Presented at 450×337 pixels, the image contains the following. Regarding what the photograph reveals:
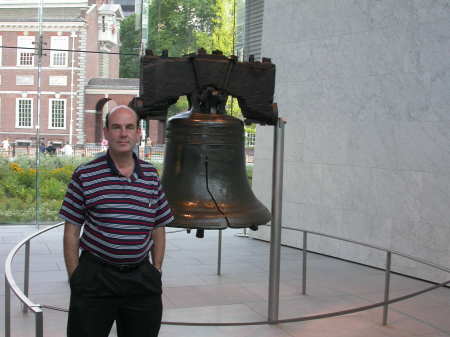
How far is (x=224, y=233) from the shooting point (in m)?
10.4

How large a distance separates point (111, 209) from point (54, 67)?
28.3 feet

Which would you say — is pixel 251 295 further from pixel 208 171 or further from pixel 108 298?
pixel 108 298

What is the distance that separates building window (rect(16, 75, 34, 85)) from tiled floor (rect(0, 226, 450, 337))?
2.81 metres

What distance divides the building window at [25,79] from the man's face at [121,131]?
8.47m

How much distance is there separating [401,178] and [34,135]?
20.2 ft

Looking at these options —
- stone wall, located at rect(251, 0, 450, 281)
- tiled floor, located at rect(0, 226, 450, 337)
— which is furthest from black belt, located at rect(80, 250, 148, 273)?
stone wall, located at rect(251, 0, 450, 281)

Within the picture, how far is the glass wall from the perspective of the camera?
1014cm

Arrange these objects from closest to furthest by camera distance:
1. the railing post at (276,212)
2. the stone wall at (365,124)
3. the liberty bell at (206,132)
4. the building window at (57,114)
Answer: the liberty bell at (206,132) < the railing post at (276,212) < the stone wall at (365,124) < the building window at (57,114)

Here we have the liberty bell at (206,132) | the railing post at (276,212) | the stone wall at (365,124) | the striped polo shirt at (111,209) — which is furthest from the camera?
the stone wall at (365,124)

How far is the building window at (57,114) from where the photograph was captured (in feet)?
33.9

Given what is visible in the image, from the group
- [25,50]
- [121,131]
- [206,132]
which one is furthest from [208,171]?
[25,50]

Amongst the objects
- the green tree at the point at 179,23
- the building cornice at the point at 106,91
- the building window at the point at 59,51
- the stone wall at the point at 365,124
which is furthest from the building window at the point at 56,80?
the stone wall at the point at 365,124

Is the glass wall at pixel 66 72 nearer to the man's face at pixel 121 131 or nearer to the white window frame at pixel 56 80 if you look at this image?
the white window frame at pixel 56 80

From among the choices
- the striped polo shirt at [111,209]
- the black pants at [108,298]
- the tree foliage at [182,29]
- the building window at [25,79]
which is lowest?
the black pants at [108,298]
